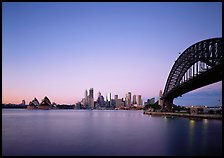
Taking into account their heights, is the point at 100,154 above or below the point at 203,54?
Answer: below

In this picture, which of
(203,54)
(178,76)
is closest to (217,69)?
(203,54)

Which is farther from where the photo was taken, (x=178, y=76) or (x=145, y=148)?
(x=178, y=76)

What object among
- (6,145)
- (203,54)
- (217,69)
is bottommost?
(6,145)

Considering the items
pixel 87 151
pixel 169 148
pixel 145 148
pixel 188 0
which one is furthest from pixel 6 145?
pixel 188 0

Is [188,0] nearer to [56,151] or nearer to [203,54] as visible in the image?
[56,151]

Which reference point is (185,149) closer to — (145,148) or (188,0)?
(145,148)

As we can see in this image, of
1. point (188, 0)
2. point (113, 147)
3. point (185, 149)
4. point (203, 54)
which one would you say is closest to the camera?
point (188, 0)

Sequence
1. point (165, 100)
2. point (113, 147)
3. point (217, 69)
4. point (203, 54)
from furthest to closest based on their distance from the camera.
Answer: point (165, 100), point (203, 54), point (217, 69), point (113, 147)
